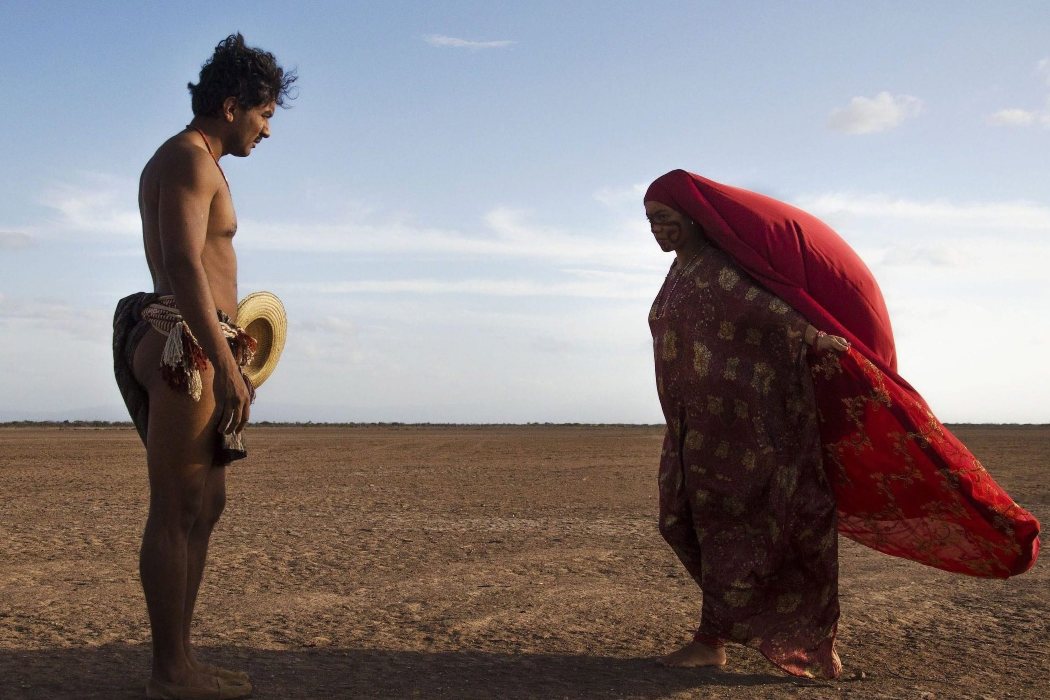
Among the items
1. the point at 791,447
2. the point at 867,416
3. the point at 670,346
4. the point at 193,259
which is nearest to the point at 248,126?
the point at 193,259

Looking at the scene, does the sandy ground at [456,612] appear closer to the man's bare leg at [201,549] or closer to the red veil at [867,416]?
the man's bare leg at [201,549]

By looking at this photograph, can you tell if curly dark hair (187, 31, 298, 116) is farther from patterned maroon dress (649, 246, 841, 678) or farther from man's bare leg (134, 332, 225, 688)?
patterned maroon dress (649, 246, 841, 678)

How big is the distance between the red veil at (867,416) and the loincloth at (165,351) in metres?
2.19

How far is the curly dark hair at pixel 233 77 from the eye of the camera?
12.5ft

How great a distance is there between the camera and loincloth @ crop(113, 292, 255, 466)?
3.58 m

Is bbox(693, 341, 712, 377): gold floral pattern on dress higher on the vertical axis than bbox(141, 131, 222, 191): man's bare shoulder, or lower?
lower

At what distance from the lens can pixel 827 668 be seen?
441cm

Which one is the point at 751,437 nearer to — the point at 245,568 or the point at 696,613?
the point at 696,613

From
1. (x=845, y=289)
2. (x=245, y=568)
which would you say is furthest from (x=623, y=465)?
(x=845, y=289)

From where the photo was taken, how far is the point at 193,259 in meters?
3.54

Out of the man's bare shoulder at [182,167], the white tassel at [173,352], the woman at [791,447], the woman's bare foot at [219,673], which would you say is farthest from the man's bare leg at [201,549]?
the woman at [791,447]

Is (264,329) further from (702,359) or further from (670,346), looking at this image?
(702,359)

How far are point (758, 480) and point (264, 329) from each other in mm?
2223

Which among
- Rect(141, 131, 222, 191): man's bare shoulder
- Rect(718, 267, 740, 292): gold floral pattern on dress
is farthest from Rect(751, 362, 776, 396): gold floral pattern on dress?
Rect(141, 131, 222, 191): man's bare shoulder
